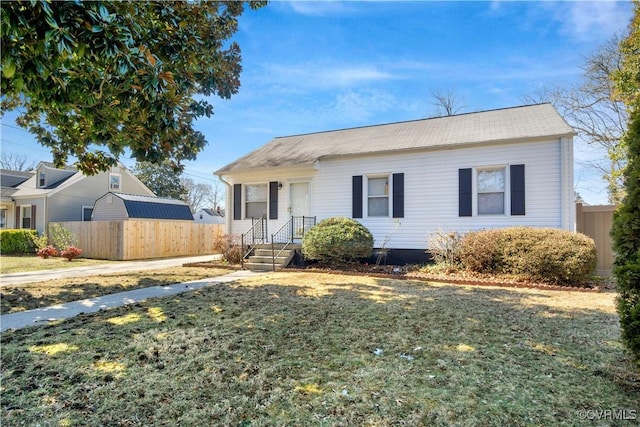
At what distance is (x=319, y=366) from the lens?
3082 millimetres

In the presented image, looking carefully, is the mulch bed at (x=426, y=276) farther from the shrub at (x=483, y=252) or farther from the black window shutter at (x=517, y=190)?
the black window shutter at (x=517, y=190)

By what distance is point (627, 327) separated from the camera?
2.55 metres

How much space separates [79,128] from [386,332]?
7.51m

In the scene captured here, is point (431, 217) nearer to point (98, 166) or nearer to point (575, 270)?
point (575, 270)

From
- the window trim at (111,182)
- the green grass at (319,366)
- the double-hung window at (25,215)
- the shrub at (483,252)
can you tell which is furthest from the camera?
the window trim at (111,182)

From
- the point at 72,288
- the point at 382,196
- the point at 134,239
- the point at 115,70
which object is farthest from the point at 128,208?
the point at 115,70

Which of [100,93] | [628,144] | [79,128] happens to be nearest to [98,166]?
[79,128]

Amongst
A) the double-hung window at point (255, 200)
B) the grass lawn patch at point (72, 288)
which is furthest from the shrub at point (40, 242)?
the double-hung window at point (255, 200)

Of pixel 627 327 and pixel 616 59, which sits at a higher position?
pixel 616 59

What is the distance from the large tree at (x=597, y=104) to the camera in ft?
47.6

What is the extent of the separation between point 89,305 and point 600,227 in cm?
1202

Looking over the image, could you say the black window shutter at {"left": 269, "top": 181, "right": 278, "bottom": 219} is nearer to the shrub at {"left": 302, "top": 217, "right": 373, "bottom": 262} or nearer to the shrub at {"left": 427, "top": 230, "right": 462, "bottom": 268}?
the shrub at {"left": 302, "top": 217, "right": 373, "bottom": 262}

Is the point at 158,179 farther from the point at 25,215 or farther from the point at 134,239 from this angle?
the point at 134,239

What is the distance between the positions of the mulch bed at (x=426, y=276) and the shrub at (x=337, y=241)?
38 centimetres
